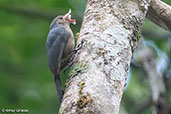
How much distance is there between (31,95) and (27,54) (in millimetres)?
722

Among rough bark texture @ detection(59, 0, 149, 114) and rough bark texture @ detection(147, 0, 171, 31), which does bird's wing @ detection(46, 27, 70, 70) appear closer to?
rough bark texture @ detection(59, 0, 149, 114)

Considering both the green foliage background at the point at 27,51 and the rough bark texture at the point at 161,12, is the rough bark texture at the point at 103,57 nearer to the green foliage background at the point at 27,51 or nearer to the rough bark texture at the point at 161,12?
the rough bark texture at the point at 161,12

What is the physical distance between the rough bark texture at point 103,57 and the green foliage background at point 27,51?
2560 mm

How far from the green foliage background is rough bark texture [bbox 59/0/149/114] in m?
2.56

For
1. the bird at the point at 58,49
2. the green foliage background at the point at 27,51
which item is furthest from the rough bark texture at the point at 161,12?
the green foliage background at the point at 27,51

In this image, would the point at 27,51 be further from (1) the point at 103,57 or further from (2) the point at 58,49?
(1) the point at 103,57

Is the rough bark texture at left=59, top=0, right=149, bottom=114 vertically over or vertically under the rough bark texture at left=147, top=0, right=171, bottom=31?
under

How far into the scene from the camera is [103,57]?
2.91m

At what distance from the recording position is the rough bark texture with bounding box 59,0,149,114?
259cm

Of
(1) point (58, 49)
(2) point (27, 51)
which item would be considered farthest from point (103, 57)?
(2) point (27, 51)

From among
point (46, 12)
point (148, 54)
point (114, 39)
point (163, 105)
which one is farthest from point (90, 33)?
point (46, 12)

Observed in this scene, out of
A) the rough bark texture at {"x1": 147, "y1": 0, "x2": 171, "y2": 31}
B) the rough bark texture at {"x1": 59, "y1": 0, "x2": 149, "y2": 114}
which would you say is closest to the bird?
the rough bark texture at {"x1": 59, "y1": 0, "x2": 149, "y2": 114}

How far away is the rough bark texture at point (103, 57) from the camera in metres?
2.59

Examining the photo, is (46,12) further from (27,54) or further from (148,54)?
(148,54)
